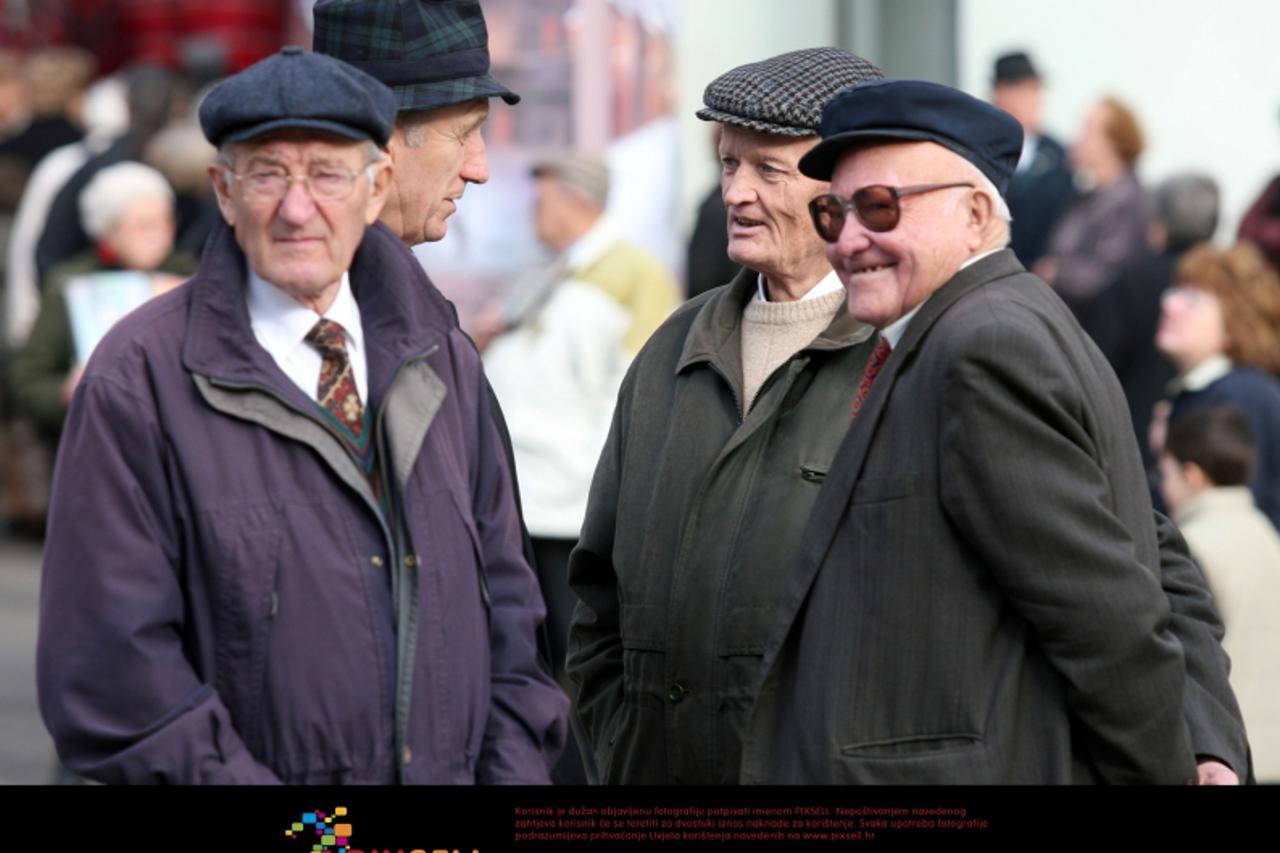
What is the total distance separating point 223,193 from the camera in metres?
2.97

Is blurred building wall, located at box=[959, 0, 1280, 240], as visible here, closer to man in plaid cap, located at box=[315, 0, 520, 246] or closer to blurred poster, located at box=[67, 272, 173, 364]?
blurred poster, located at box=[67, 272, 173, 364]

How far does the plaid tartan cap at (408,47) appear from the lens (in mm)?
3658

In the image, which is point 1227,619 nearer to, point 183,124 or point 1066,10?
point 1066,10

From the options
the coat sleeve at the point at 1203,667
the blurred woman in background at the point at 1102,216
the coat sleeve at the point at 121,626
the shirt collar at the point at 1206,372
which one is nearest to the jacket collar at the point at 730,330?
the coat sleeve at the point at 1203,667

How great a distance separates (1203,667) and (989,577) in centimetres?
56

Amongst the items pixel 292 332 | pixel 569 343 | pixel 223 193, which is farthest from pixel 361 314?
pixel 569 343

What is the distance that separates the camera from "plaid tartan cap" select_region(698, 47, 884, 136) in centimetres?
377

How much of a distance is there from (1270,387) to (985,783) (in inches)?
168

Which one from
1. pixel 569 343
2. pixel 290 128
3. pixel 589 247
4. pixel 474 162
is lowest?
pixel 569 343

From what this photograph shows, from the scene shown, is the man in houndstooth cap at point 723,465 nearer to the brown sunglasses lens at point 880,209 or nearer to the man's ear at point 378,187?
the brown sunglasses lens at point 880,209

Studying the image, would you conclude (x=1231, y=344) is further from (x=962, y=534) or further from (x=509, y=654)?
(x=509, y=654)

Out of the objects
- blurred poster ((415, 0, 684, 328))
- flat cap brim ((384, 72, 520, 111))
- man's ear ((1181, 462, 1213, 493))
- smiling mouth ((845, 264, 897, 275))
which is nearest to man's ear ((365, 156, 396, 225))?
flat cap brim ((384, 72, 520, 111))

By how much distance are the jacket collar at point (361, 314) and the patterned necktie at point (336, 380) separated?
29 millimetres

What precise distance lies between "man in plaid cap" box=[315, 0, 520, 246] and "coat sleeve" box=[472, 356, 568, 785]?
1.96ft
